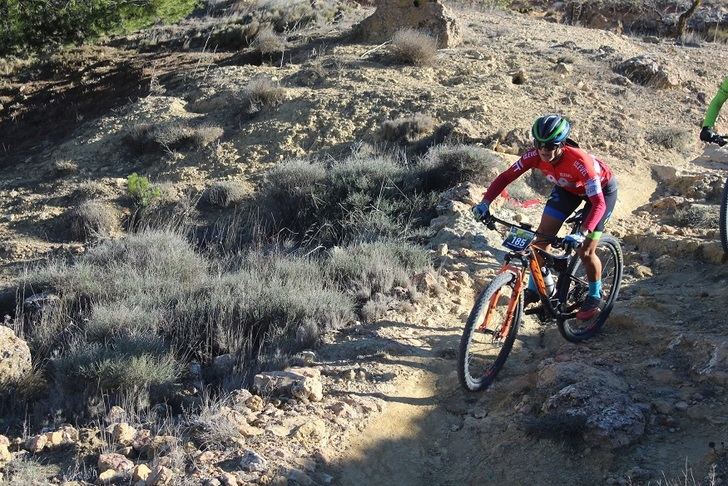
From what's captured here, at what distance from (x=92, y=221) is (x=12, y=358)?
562 centimetres

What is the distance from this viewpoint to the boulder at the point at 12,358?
227 inches

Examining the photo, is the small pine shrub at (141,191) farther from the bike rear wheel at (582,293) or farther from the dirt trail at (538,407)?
the bike rear wheel at (582,293)

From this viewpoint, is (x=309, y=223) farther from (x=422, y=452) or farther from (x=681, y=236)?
(x=422, y=452)

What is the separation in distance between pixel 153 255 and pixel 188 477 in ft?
15.4

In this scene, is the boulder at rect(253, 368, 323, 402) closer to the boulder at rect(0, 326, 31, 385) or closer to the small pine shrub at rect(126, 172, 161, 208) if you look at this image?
the boulder at rect(0, 326, 31, 385)

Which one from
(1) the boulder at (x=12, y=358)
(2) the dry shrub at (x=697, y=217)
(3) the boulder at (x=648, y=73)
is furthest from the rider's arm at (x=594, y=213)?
(3) the boulder at (x=648, y=73)

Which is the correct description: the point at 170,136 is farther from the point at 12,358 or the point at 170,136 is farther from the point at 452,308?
the point at 452,308

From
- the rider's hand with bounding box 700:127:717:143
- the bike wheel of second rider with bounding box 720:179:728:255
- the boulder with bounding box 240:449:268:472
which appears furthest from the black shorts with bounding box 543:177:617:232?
the boulder with bounding box 240:449:268:472

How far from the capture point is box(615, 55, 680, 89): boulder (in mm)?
13406

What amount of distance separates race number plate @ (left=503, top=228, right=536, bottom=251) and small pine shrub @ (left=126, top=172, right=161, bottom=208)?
26.0 feet

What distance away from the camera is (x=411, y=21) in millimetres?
15312

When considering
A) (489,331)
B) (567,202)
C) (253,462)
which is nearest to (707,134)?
(567,202)

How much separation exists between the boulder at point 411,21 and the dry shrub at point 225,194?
232 inches

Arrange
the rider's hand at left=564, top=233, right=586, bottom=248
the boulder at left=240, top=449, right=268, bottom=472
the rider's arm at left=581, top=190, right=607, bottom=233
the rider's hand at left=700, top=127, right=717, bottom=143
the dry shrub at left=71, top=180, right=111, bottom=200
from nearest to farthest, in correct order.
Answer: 1. the boulder at left=240, top=449, right=268, bottom=472
2. the rider's hand at left=564, top=233, right=586, bottom=248
3. the rider's arm at left=581, top=190, right=607, bottom=233
4. the rider's hand at left=700, top=127, right=717, bottom=143
5. the dry shrub at left=71, top=180, right=111, bottom=200
